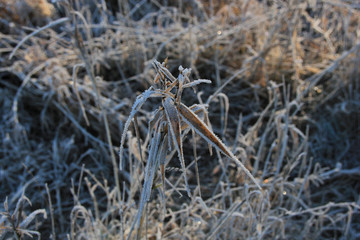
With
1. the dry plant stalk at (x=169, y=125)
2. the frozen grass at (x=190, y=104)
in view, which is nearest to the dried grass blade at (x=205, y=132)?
the dry plant stalk at (x=169, y=125)

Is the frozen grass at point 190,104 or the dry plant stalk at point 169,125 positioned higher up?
the dry plant stalk at point 169,125

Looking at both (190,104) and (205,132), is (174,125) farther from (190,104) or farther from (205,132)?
(190,104)

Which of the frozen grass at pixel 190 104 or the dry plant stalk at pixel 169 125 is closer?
the dry plant stalk at pixel 169 125

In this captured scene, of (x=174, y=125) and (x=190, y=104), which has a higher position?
(x=174, y=125)

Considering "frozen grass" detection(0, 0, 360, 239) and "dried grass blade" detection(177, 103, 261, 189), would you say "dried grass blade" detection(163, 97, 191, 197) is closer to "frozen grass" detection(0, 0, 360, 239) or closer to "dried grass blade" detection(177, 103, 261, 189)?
"dried grass blade" detection(177, 103, 261, 189)

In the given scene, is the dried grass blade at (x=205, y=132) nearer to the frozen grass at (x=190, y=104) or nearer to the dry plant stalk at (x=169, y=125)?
the dry plant stalk at (x=169, y=125)

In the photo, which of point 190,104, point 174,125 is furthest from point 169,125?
point 190,104

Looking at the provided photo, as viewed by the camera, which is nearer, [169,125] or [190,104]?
[169,125]

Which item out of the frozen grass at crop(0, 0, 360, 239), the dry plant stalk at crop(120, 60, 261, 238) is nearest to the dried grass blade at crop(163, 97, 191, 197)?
the dry plant stalk at crop(120, 60, 261, 238)

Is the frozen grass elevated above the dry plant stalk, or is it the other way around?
the dry plant stalk
